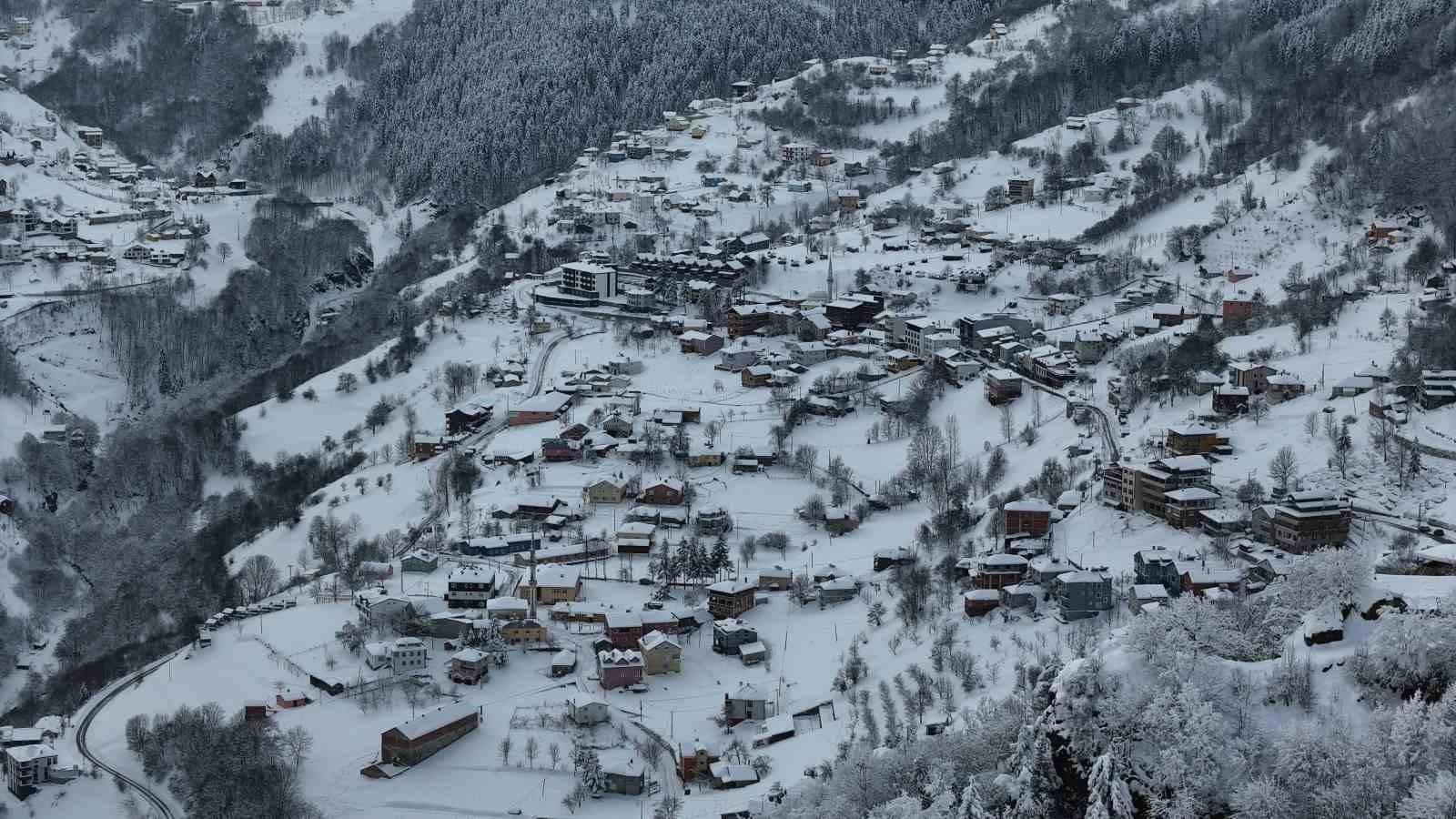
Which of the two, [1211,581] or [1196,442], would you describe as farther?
[1196,442]

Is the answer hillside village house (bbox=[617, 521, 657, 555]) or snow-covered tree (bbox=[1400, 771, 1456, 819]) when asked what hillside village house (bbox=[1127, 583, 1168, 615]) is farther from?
snow-covered tree (bbox=[1400, 771, 1456, 819])

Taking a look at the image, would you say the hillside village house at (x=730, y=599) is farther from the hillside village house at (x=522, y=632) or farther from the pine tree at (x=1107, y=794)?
the pine tree at (x=1107, y=794)

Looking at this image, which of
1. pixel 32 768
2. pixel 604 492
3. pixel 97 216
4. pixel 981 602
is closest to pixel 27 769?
pixel 32 768

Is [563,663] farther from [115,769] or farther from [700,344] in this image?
[700,344]


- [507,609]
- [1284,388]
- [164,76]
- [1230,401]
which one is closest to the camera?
[507,609]

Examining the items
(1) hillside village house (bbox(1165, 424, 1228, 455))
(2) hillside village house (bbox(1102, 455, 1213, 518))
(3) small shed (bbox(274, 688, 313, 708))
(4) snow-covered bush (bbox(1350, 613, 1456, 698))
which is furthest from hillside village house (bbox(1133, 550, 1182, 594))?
(3) small shed (bbox(274, 688, 313, 708))

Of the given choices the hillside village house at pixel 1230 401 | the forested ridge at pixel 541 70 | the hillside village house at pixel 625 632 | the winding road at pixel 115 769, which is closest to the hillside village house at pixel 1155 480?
the hillside village house at pixel 1230 401
